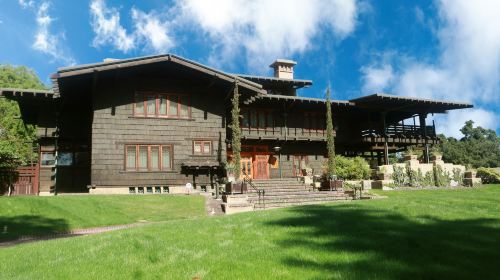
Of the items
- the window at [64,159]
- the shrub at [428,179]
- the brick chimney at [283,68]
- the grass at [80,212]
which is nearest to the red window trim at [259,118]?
the brick chimney at [283,68]

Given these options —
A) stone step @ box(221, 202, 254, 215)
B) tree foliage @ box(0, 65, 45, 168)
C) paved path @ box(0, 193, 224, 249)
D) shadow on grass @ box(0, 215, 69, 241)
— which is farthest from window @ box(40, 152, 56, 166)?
stone step @ box(221, 202, 254, 215)

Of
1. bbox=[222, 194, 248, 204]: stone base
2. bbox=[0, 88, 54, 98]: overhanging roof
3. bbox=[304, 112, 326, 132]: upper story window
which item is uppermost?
bbox=[0, 88, 54, 98]: overhanging roof

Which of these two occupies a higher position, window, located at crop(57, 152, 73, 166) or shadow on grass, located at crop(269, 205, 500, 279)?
window, located at crop(57, 152, 73, 166)

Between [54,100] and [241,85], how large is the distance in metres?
11.6

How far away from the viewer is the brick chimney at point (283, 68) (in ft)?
121

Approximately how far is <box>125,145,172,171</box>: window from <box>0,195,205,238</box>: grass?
4.00 meters

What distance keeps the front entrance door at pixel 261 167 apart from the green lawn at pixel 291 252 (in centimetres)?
1948

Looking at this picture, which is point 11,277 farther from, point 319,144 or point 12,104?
point 12,104

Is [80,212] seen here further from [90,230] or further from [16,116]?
[16,116]

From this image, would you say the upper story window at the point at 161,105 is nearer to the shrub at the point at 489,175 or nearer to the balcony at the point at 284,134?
the balcony at the point at 284,134

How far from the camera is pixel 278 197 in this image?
20859 mm

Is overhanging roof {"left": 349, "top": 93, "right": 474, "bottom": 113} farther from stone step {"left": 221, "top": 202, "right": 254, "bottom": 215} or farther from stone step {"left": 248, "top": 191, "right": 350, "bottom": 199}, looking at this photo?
stone step {"left": 221, "top": 202, "right": 254, "bottom": 215}

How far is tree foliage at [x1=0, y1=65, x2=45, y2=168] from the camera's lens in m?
37.8

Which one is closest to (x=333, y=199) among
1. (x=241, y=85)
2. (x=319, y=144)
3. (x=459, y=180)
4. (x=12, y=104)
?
(x=241, y=85)
